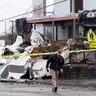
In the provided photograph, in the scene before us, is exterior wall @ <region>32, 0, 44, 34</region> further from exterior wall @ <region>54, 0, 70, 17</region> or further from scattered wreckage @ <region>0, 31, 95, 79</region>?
scattered wreckage @ <region>0, 31, 95, 79</region>

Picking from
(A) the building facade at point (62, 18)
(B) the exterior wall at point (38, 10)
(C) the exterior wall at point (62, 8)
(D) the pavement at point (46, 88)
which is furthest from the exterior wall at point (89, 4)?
(D) the pavement at point (46, 88)

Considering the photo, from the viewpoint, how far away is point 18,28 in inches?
1340

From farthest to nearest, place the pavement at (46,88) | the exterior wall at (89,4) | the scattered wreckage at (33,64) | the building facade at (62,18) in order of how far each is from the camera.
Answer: the exterior wall at (89,4), the building facade at (62,18), the scattered wreckage at (33,64), the pavement at (46,88)

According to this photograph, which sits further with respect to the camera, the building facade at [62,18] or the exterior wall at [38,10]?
the exterior wall at [38,10]

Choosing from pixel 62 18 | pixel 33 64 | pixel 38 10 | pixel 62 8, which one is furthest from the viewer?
pixel 38 10

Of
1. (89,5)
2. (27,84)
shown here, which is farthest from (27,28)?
(27,84)

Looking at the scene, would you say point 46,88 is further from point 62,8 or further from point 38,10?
point 38,10

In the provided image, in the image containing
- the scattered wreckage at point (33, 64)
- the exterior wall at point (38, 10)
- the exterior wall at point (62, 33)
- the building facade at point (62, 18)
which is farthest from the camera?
the exterior wall at point (38, 10)

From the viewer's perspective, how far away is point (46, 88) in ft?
62.1

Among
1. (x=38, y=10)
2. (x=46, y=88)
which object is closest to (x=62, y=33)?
(x=38, y=10)

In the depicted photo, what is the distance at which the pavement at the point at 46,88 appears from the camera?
16558 mm

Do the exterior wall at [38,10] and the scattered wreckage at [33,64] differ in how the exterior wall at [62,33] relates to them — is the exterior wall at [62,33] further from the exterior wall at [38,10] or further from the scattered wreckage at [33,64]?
the scattered wreckage at [33,64]

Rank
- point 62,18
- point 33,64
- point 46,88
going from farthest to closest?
point 62,18 < point 33,64 < point 46,88

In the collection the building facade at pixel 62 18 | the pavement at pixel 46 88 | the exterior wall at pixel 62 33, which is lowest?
the pavement at pixel 46 88
